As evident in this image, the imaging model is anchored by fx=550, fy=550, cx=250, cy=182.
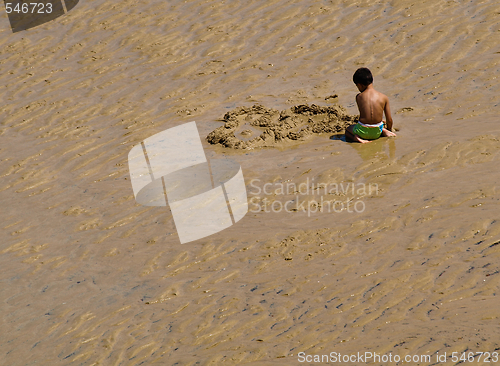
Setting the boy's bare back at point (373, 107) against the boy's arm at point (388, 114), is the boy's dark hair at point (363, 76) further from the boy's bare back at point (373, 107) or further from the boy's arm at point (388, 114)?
the boy's arm at point (388, 114)

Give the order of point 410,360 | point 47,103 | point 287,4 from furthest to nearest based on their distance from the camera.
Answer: point 287,4
point 47,103
point 410,360

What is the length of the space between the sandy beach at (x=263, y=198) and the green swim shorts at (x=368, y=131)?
113 mm

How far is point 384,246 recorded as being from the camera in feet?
13.2

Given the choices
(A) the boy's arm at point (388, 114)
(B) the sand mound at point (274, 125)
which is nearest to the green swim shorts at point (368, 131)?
(A) the boy's arm at point (388, 114)

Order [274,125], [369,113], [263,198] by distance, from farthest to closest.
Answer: [274,125], [369,113], [263,198]

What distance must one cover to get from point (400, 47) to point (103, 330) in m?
5.69

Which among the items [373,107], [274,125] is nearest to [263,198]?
[274,125]

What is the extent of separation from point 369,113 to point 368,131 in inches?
7.4

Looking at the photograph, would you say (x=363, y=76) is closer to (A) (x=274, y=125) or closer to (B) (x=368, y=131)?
(B) (x=368, y=131)

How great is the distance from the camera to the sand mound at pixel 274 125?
19.6ft

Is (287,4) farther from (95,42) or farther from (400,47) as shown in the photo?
(95,42)

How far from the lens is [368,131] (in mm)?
5691

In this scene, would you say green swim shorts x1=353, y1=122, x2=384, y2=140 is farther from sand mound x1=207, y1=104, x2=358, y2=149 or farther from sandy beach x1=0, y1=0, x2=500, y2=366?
sand mound x1=207, y1=104, x2=358, y2=149

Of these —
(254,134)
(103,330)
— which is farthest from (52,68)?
(103,330)
